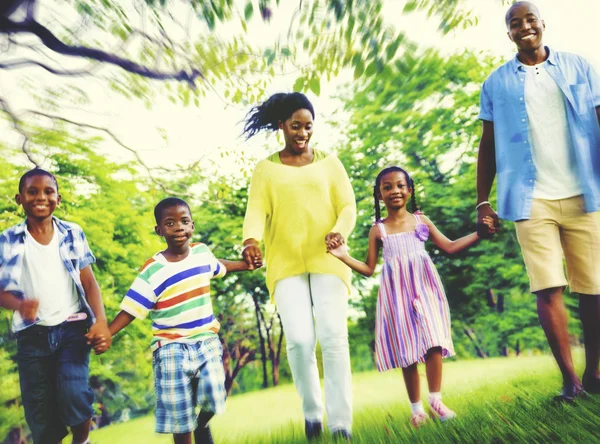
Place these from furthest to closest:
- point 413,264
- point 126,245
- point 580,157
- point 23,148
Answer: point 126,245 < point 23,148 < point 413,264 < point 580,157

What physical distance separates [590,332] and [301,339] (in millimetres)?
1641

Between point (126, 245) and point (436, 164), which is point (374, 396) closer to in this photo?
point (126, 245)

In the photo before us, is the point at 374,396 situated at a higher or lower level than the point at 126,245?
lower

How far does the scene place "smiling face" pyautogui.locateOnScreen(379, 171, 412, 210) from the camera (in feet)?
12.8

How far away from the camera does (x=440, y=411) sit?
348 cm

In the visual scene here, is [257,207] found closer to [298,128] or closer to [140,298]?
[298,128]

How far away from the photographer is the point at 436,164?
17.2 meters

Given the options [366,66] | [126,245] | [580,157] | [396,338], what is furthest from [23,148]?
[580,157]

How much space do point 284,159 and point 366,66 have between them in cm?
157

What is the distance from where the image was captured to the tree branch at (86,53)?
19.0ft

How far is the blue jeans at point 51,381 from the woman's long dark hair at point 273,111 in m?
1.69

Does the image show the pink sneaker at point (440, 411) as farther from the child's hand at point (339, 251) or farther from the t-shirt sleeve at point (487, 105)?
the t-shirt sleeve at point (487, 105)

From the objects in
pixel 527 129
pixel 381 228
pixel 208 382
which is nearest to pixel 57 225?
pixel 208 382

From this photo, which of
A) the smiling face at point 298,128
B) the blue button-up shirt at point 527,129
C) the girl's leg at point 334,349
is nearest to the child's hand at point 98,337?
the girl's leg at point 334,349
